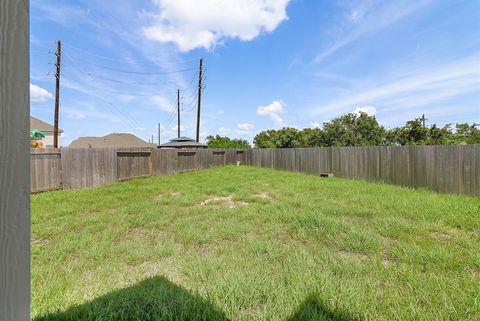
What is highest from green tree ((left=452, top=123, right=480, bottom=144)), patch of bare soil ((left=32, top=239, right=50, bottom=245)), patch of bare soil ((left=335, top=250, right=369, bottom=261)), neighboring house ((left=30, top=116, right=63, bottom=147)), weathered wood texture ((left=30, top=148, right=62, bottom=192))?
neighboring house ((left=30, top=116, right=63, bottom=147))

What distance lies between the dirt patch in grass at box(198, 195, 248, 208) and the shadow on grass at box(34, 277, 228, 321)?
3497mm

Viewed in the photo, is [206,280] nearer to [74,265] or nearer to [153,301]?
[153,301]

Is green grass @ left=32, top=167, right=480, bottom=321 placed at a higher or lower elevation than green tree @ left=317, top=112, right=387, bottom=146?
lower

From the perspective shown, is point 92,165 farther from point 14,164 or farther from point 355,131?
point 355,131

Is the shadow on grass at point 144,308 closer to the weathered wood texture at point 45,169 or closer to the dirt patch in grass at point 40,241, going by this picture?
the dirt patch in grass at point 40,241

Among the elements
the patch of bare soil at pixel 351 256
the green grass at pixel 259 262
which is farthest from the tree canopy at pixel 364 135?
the patch of bare soil at pixel 351 256

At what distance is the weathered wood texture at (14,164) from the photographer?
72 centimetres

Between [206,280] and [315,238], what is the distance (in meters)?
1.80

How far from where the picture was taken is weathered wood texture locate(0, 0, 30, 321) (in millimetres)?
716

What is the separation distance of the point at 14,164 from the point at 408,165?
944 centimetres

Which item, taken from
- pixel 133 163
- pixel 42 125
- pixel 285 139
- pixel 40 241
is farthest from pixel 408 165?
pixel 42 125

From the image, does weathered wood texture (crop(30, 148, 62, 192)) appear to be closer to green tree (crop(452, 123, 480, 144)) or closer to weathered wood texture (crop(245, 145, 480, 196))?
weathered wood texture (crop(245, 145, 480, 196))

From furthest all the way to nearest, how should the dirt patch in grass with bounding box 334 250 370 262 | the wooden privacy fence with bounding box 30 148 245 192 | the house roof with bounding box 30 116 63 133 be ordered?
the house roof with bounding box 30 116 63 133
the wooden privacy fence with bounding box 30 148 245 192
the dirt patch in grass with bounding box 334 250 370 262

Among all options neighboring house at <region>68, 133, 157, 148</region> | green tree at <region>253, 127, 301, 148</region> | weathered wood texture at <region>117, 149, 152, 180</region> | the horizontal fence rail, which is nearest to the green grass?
the horizontal fence rail
